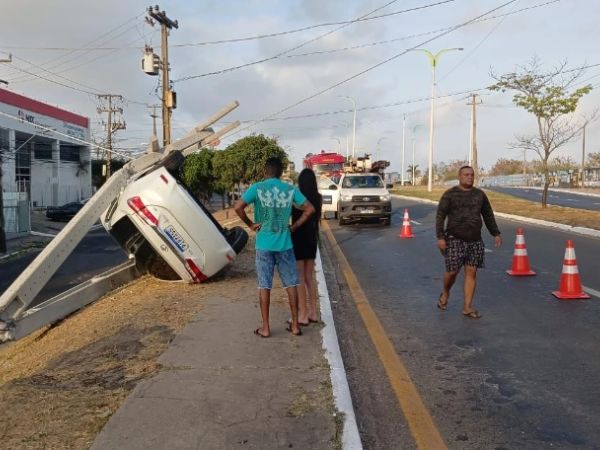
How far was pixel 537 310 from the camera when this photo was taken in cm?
753

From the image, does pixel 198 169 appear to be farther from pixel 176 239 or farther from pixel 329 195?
pixel 176 239

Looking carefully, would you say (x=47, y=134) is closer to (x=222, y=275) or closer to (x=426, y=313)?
(x=222, y=275)

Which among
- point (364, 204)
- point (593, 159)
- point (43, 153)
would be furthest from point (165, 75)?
point (593, 159)

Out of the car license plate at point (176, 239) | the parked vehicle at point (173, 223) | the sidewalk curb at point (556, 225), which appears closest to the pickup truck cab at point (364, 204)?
the sidewalk curb at point (556, 225)

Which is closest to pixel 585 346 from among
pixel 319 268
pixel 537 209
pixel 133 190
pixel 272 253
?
pixel 272 253

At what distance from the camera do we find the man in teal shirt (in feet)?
19.0

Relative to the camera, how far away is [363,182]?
858 inches

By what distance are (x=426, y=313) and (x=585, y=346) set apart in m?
1.98

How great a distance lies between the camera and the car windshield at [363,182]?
21469 mm

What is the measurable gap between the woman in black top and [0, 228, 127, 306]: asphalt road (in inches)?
306

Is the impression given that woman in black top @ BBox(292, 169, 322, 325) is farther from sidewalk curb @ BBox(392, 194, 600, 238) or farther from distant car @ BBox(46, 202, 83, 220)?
distant car @ BBox(46, 202, 83, 220)

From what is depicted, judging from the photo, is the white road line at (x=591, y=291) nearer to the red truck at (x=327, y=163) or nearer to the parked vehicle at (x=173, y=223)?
the parked vehicle at (x=173, y=223)

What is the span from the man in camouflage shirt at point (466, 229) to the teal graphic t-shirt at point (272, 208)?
220 cm

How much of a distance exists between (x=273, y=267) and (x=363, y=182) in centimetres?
1612
